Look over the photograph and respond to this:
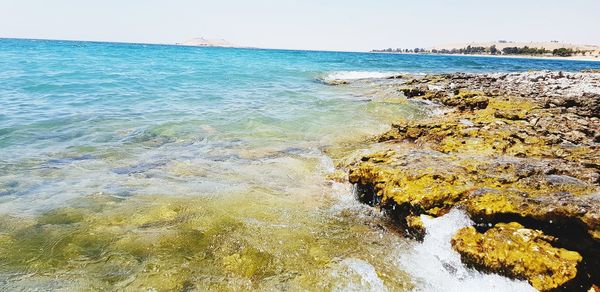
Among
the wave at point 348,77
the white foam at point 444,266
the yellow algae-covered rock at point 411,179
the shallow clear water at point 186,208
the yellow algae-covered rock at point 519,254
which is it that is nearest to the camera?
the yellow algae-covered rock at point 519,254

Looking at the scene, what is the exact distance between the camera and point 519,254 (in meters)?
4.72

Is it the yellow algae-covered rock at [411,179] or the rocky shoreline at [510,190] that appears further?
the yellow algae-covered rock at [411,179]

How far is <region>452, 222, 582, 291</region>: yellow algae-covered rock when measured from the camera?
14.5 feet

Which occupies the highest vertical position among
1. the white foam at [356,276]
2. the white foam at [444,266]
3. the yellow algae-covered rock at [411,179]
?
the yellow algae-covered rock at [411,179]

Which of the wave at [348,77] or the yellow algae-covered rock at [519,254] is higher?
the wave at [348,77]

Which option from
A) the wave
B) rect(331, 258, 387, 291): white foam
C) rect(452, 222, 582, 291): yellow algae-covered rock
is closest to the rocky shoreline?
rect(452, 222, 582, 291): yellow algae-covered rock

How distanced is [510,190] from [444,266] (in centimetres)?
170

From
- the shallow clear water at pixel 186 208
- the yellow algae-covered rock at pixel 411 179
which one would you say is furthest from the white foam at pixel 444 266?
the yellow algae-covered rock at pixel 411 179

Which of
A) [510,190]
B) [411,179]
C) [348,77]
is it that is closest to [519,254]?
[510,190]

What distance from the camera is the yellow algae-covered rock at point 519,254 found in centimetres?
442

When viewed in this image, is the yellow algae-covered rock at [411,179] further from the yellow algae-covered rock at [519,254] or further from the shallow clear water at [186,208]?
the yellow algae-covered rock at [519,254]

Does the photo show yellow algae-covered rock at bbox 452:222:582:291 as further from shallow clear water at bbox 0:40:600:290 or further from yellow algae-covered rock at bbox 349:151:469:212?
yellow algae-covered rock at bbox 349:151:469:212

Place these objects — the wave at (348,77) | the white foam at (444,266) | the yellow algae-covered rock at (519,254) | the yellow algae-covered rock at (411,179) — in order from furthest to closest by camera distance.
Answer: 1. the wave at (348,77)
2. the yellow algae-covered rock at (411,179)
3. the white foam at (444,266)
4. the yellow algae-covered rock at (519,254)

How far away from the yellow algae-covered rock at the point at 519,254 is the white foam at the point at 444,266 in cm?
12
